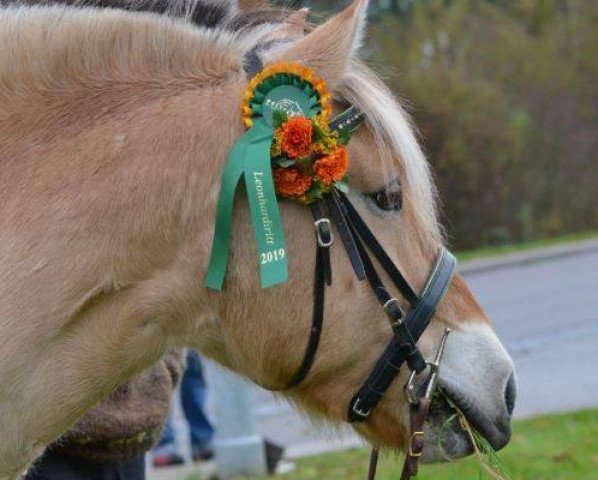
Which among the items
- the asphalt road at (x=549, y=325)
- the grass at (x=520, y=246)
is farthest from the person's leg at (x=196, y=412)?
the grass at (x=520, y=246)

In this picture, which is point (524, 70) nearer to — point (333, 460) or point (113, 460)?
point (333, 460)

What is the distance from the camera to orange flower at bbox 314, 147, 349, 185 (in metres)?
2.69

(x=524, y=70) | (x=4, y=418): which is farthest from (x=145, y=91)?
(x=524, y=70)

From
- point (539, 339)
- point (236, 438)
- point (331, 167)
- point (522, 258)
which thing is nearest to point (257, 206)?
point (331, 167)

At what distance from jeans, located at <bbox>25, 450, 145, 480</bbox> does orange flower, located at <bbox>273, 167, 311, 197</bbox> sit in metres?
1.22

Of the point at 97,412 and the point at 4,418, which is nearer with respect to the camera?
the point at 4,418

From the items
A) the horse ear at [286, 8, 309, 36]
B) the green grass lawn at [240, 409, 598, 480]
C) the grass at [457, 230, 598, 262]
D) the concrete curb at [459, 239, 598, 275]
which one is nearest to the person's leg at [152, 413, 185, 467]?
the green grass lawn at [240, 409, 598, 480]

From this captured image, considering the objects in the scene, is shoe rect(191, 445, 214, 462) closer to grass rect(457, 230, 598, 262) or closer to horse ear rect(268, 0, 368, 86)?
horse ear rect(268, 0, 368, 86)

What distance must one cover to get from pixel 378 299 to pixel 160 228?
60cm

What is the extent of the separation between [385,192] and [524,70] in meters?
18.9

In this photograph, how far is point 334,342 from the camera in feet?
9.02

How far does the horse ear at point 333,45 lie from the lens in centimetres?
267

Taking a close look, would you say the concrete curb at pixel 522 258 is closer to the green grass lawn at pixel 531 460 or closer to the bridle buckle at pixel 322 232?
the green grass lawn at pixel 531 460

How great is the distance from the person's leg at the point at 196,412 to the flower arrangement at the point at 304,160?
162 inches
